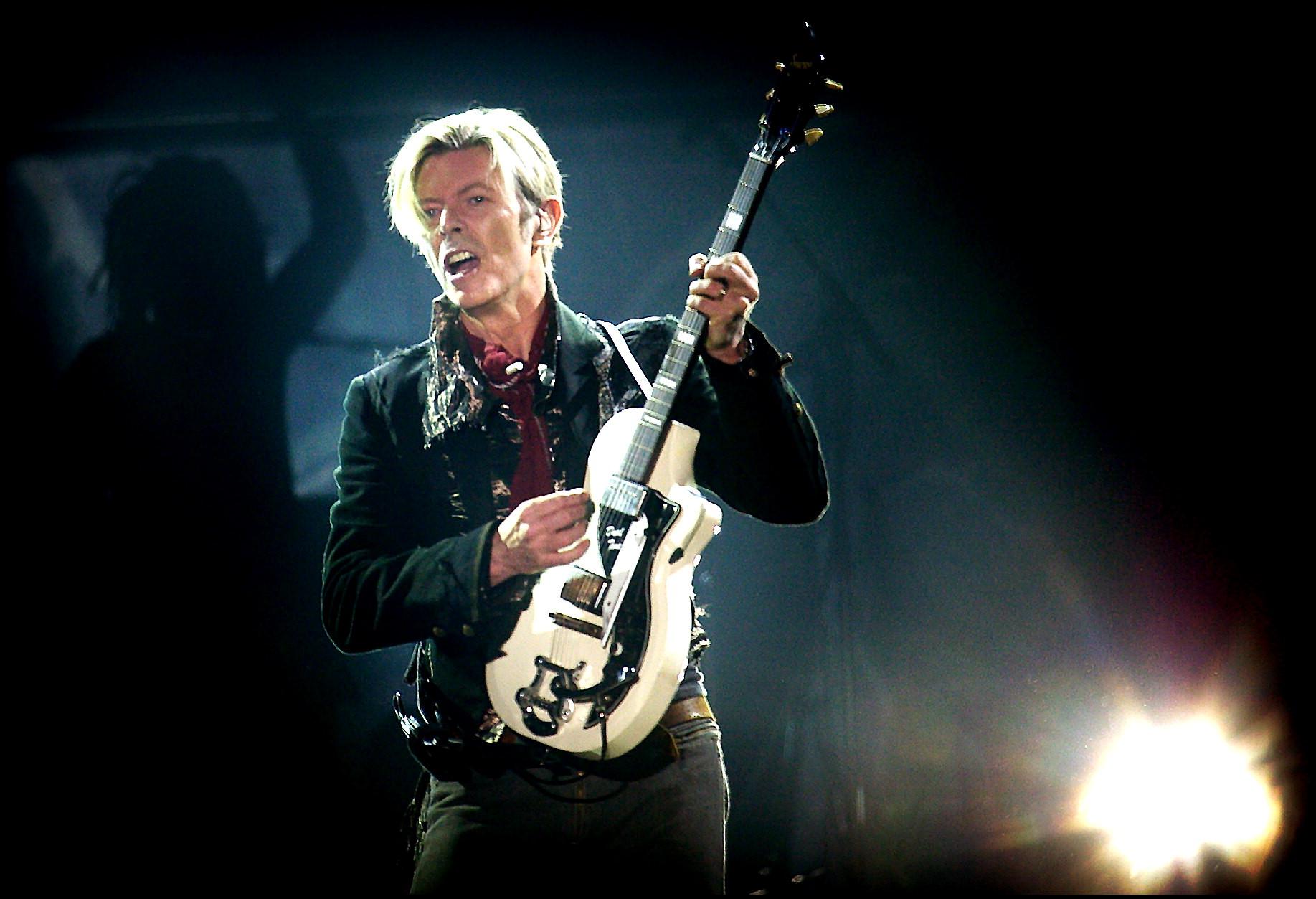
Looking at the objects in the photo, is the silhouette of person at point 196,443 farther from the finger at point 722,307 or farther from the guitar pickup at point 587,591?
the finger at point 722,307

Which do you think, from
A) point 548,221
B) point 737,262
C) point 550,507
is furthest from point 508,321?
point 737,262

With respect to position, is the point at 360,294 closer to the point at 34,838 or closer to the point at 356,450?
the point at 356,450

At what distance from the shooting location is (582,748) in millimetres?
1707

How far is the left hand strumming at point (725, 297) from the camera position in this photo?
1.67m

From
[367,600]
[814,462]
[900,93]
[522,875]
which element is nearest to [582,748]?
[522,875]

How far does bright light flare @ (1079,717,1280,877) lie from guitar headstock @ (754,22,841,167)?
188cm

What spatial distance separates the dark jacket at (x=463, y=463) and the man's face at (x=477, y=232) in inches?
2.8

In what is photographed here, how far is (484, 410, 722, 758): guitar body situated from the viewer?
1.69 m

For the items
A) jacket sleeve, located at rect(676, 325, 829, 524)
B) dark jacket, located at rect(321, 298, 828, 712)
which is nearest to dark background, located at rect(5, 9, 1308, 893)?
dark jacket, located at rect(321, 298, 828, 712)

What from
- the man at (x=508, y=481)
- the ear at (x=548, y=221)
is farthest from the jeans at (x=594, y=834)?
the ear at (x=548, y=221)

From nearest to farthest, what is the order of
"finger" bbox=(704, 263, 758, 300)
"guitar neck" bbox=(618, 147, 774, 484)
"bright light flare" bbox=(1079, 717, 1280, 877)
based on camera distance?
"finger" bbox=(704, 263, 758, 300)
"guitar neck" bbox=(618, 147, 774, 484)
"bright light flare" bbox=(1079, 717, 1280, 877)

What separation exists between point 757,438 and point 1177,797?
5.93 ft

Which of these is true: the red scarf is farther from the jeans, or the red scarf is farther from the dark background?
the dark background

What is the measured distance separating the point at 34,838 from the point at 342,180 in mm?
2061
